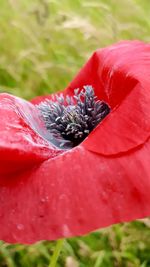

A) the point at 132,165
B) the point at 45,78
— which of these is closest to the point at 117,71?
the point at 132,165

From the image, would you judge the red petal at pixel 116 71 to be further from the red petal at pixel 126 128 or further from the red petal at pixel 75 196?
the red petal at pixel 75 196

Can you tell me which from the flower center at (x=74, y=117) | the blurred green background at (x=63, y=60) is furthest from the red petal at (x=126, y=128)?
the blurred green background at (x=63, y=60)

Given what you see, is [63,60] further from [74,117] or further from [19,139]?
[19,139]

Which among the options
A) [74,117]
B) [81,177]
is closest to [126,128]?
[81,177]

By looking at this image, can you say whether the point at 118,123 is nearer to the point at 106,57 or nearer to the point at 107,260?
the point at 106,57

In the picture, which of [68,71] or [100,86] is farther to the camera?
[68,71]
